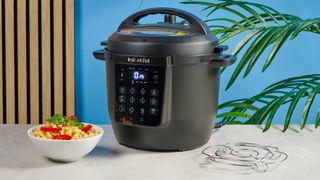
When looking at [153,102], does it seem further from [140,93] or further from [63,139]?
[63,139]

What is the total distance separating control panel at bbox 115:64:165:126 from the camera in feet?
4.17

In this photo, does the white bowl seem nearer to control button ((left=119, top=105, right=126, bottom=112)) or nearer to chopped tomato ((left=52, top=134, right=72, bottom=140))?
chopped tomato ((left=52, top=134, right=72, bottom=140))

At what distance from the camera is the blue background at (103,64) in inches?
127

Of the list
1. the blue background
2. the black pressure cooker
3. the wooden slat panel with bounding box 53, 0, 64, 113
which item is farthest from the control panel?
the wooden slat panel with bounding box 53, 0, 64, 113

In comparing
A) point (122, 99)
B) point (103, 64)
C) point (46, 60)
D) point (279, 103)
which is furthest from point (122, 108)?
point (46, 60)

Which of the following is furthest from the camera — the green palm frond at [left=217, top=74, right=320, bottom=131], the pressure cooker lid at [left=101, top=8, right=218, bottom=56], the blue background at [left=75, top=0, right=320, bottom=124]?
the blue background at [left=75, top=0, right=320, bottom=124]

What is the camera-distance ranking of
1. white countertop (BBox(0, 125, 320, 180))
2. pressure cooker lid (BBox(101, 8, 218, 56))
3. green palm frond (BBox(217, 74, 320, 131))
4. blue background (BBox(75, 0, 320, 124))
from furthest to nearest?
blue background (BBox(75, 0, 320, 124)) → green palm frond (BBox(217, 74, 320, 131)) → pressure cooker lid (BBox(101, 8, 218, 56)) → white countertop (BBox(0, 125, 320, 180))

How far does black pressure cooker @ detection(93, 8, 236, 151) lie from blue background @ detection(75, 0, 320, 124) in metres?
1.91

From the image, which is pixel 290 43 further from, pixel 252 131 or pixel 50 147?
pixel 50 147

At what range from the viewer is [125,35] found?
1306mm

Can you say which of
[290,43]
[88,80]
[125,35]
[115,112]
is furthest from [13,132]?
[290,43]

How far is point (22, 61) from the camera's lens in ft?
11.0

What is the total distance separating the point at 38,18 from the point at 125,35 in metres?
2.13

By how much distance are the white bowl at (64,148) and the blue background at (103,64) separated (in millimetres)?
2059
